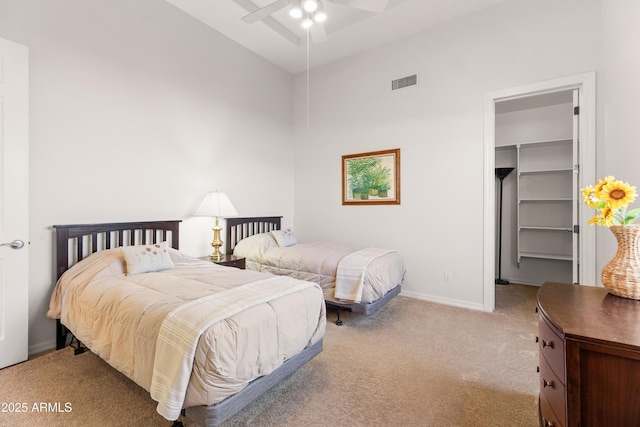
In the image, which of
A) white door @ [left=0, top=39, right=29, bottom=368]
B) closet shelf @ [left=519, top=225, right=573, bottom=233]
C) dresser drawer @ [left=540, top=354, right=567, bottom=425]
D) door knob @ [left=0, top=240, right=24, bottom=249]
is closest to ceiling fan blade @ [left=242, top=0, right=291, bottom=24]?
white door @ [left=0, top=39, right=29, bottom=368]

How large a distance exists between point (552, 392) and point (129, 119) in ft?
12.6

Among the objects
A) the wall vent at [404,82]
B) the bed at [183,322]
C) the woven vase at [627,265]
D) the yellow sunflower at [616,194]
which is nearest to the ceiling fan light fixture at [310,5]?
the wall vent at [404,82]

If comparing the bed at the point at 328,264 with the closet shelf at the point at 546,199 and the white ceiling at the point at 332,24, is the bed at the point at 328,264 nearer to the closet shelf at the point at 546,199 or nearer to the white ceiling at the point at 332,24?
the white ceiling at the point at 332,24

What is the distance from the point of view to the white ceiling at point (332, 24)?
339 cm

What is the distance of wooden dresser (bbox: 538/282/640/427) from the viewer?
0.87m

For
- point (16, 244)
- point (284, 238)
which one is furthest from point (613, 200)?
point (16, 244)

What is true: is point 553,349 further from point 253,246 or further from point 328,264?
point 253,246

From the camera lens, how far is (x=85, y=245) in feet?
8.80

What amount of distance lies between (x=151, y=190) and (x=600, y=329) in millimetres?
3646

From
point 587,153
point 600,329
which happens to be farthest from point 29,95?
point 587,153

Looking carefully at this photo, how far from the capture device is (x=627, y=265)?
4.17 feet

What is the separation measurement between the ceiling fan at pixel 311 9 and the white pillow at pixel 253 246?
2520mm

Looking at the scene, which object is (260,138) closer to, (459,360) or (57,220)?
(57,220)

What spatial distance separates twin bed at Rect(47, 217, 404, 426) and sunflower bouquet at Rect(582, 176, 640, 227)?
1634mm
